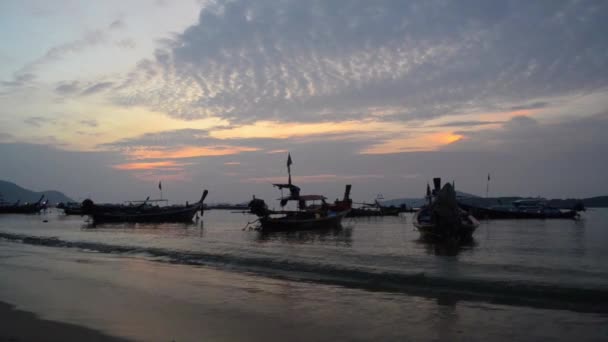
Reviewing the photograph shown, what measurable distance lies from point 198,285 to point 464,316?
6.62 metres

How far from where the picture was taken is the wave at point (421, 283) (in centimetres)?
1102

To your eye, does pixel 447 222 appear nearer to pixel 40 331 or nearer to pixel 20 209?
pixel 40 331

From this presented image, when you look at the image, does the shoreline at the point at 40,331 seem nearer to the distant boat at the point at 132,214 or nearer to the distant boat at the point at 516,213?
the distant boat at the point at 132,214

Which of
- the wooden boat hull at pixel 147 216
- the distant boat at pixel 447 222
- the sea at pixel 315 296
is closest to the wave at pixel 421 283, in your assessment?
the sea at pixel 315 296

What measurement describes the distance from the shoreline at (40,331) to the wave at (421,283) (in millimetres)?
7059

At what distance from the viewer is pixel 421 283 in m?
13.3

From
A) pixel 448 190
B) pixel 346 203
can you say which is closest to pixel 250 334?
pixel 448 190

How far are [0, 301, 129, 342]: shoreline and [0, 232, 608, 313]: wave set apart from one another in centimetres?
706

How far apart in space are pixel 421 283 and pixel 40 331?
9.48 m

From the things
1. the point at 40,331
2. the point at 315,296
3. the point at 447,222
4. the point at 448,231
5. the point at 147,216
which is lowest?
the point at 315,296

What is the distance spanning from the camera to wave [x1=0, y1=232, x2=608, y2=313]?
11016mm

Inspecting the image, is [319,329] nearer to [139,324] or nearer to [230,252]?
[139,324]

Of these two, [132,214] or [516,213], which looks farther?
[516,213]

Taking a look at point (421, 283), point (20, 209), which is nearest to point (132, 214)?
point (421, 283)
